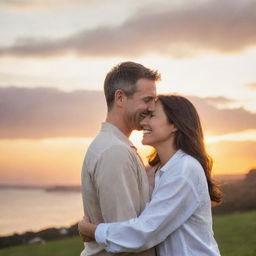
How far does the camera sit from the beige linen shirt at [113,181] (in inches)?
170

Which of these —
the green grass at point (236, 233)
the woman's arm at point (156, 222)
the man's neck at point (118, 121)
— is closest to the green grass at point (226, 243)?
the green grass at point (236, 233)

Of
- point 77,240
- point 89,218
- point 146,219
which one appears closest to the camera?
point 146,219

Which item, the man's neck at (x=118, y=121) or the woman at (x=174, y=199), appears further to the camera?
the man's neck at (x=118, y=121)

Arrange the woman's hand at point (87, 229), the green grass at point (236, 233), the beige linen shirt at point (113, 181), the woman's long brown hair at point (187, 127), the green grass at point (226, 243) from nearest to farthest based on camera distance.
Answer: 1. the beige linen shirt at point (113, 181)
2. the woman's hand at point (87, 229)
3. the woman's long brown hair at point (187, 127)
4. the green grass at point (236, 233)
5. the green grass at point (226, 243)

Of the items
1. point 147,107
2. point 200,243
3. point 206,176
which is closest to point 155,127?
point 147,107

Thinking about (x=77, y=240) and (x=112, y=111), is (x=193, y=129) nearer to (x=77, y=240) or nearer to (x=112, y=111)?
(x=112, y=111)

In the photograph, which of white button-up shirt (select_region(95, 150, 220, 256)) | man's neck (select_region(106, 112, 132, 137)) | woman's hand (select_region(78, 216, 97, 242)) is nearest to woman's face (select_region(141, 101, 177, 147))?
man's neck (select_region(106, 112, 132, 137))

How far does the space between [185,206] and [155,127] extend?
633 millimetres

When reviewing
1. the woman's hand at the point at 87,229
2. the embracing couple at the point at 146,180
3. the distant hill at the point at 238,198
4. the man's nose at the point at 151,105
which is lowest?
the distant hill at the point at 238,198

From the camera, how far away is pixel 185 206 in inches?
173

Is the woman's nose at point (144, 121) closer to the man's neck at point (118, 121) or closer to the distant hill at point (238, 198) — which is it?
the man's neck at point (118, 121)

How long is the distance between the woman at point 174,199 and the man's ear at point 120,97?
22 centimetres

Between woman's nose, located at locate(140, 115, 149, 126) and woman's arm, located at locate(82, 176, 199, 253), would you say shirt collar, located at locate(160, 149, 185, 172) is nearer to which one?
woman's arm, located at locate(82, 176, 199, 253)

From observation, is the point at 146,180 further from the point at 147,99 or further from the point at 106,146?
the point at 147,99
